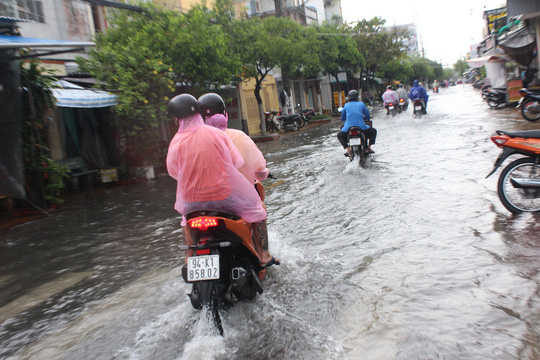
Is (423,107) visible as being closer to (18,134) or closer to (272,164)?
(272,164)

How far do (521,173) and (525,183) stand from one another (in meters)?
0.15

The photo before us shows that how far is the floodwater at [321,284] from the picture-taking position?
308 centimetres

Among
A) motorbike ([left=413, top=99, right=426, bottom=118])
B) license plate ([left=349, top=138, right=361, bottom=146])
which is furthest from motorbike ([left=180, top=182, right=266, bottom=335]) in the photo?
motorbike ([left=413, top=99, right=426, bottom=118])

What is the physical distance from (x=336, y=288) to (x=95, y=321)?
2.05 metres

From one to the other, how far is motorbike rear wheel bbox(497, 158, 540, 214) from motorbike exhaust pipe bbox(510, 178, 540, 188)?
52mm

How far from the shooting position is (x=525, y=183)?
203 inches

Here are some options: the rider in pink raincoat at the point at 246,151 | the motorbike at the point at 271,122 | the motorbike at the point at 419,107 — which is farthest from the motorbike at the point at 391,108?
the rider in pink raincoat at the point at 246,151

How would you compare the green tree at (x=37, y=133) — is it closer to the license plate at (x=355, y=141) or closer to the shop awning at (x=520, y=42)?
the license plate at (x=355, y=141)

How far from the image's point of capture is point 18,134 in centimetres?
822

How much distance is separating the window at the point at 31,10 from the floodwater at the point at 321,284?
23.8 feet

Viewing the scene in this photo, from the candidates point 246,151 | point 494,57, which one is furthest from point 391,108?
point 246,151

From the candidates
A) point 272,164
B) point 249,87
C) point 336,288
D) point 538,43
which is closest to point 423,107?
point 538,43

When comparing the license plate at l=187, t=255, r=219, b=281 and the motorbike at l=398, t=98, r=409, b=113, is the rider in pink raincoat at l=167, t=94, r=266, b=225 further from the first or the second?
the motorbike at l=398, t=98, r=409, b=113

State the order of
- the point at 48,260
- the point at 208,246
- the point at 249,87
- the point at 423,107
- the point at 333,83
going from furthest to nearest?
the point at 333,83, the point at 249,87, the point at 423,107, the point at 48,260, the point at 208,246
